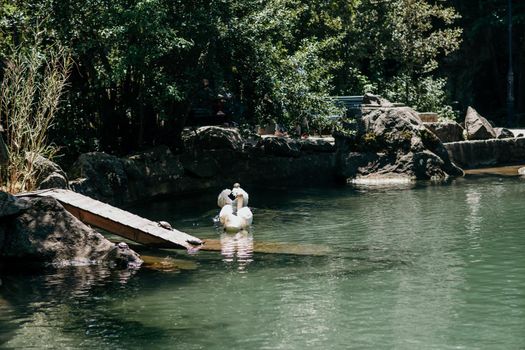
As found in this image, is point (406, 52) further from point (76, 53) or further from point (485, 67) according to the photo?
point (76, 53)

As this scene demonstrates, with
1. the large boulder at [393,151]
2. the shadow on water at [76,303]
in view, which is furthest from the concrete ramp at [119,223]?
the large boulder at [393,151]

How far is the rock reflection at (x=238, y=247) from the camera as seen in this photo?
13109mm

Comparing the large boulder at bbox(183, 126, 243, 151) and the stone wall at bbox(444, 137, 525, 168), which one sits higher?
the large boulder at bbox(183, 126, 243, 151)

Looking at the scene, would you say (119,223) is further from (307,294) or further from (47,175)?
(307,294)

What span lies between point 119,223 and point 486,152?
605 inches

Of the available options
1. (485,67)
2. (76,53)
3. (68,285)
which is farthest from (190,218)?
(485,67)

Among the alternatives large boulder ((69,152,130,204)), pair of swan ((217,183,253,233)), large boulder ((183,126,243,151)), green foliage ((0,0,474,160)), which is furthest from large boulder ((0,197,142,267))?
large boulder ((183,126,243,151))

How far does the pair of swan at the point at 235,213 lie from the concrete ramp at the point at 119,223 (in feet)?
5.07

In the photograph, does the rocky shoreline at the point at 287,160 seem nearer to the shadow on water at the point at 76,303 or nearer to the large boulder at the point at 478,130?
the large boulder at the point at 478,130

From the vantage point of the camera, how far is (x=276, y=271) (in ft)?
40.2

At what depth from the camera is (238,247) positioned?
1417 centimetres

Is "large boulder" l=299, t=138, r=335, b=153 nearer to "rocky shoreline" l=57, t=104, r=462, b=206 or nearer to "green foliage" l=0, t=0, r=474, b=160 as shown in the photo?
"rocky shoreline" l=57, t=104, r=462, b=206

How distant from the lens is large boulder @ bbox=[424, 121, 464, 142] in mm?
26328

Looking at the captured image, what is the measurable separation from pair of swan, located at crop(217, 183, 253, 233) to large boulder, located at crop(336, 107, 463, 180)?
8001mm
